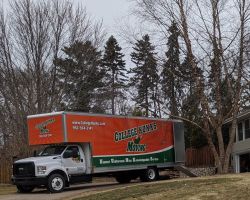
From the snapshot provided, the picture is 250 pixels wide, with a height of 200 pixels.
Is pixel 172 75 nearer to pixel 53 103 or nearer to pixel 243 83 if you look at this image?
pixel 243 83

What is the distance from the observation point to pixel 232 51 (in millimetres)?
29094

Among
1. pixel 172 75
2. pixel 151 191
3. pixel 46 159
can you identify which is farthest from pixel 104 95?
pixel 151 191

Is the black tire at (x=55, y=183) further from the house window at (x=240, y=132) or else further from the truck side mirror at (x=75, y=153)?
the house window at (x=240, y=132)

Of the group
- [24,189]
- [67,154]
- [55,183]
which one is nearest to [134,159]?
[67,154]

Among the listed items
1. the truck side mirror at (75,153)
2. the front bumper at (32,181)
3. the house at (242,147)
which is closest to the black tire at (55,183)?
the front bumper at (32,181)

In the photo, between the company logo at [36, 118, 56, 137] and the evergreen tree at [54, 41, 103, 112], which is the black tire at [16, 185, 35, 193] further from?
the evergreen tree at [54, 41, 103, 112]

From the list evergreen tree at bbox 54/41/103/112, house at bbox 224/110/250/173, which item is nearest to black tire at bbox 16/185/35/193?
evergreen tree at bbox 54/41/103/112

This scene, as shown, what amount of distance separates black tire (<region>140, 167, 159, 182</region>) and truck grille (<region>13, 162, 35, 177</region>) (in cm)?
704

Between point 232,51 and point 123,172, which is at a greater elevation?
point 232,51

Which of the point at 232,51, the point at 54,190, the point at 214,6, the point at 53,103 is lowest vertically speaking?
the point at 54,190

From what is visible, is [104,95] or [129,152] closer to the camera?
[129,152]

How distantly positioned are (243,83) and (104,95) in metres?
11.8

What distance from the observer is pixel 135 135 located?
26.5m

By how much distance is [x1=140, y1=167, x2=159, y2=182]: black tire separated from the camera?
27.0 m
